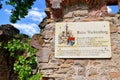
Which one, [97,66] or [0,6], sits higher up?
[0,6]

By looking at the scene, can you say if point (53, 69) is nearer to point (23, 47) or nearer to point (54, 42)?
point (54, 42)

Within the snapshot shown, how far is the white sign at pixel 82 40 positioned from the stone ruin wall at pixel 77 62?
2.5 inches

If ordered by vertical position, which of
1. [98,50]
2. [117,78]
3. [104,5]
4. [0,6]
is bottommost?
[117,78]

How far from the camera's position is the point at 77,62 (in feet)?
12.7

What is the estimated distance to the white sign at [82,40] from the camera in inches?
152

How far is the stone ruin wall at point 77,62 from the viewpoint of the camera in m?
3.83

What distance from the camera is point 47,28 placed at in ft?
Result: 13.4

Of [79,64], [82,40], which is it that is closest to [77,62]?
[79,64]

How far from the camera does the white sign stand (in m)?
3.86

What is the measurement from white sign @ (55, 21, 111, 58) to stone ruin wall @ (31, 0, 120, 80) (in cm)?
6

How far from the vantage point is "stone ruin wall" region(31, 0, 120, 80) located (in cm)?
383

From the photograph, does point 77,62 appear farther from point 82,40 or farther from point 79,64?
point 82,40

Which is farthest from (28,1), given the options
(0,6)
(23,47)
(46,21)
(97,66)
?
(97,66)

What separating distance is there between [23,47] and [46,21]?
1.16m
